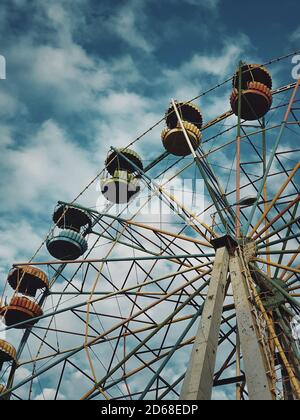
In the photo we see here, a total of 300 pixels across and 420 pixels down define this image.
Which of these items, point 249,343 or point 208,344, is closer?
point 208,344

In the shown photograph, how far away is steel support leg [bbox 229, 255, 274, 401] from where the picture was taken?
799 cm

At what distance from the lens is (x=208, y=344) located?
8.75 metres

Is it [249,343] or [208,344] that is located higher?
[249,343]

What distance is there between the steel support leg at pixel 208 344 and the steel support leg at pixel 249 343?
1.08ft

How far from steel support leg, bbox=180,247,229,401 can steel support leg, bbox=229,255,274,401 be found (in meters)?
0.33

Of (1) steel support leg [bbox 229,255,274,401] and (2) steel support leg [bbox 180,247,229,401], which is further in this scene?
(1) steel support leg [bbox 229,255,274,401]

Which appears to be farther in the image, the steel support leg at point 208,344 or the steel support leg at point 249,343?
the steel support leg at point 249,343

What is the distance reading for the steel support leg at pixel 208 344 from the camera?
7793mm

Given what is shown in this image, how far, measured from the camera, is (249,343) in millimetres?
9016

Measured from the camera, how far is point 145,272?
730 inches

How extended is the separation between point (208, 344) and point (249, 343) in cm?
→ 94
